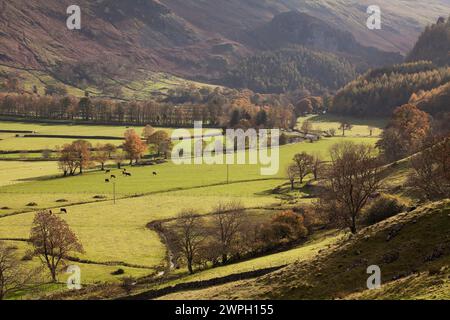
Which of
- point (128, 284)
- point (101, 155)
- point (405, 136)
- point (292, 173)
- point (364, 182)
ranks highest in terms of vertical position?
point (405, 136)

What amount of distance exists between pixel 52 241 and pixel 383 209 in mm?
41011

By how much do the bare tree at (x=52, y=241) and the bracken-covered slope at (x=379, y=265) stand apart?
2442 cm

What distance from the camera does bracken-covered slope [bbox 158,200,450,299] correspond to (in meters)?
36.8

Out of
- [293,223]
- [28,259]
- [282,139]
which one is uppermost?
[282,139]

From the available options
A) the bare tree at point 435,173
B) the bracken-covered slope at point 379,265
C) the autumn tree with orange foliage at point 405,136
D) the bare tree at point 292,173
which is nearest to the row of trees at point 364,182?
the bare tree at point 435,173

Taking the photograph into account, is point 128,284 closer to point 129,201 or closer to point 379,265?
point 379,265

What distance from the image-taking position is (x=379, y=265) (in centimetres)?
4172

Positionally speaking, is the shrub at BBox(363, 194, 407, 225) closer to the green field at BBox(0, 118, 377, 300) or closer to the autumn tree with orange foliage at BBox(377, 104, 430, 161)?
the green field at BBox(0, 118, 377, 300)

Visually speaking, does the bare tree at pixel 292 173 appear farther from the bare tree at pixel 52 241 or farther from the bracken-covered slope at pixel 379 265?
the bracken-covered slope at pixel 379 265

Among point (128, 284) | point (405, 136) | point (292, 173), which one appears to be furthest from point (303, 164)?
point (128, 284)

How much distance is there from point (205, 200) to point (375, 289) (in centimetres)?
6968

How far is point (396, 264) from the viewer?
41.1 metres
